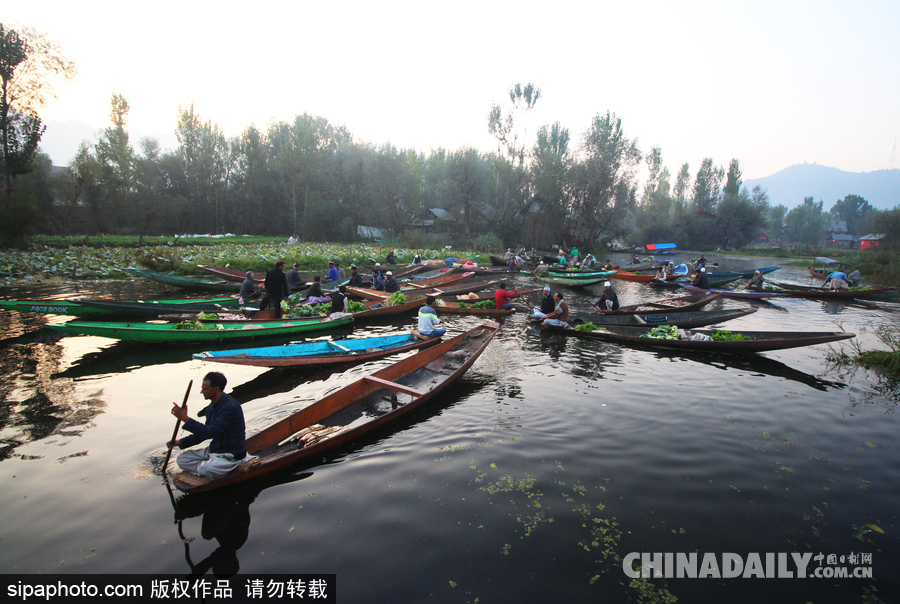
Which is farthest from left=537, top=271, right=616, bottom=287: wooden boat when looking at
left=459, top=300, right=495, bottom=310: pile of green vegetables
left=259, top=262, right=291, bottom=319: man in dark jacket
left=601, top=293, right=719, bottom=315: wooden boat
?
left=259, top=262, right=291, bottom=319: man in dark jacket

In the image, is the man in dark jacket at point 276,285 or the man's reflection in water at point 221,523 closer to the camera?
the man's reflection in water at point 221,523

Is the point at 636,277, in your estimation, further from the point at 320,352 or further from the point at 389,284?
the point at 320,352

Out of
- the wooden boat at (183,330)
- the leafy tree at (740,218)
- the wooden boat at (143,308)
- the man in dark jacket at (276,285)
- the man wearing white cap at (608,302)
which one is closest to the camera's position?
the wooden boat at (183,330)

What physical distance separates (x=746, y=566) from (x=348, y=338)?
10.9m

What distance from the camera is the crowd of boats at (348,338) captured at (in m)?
6.34

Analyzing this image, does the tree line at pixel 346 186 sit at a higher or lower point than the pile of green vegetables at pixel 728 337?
higher

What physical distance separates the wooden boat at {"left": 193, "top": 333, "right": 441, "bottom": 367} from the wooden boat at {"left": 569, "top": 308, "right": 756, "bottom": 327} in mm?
6359

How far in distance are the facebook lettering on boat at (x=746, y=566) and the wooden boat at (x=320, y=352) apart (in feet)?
23.2

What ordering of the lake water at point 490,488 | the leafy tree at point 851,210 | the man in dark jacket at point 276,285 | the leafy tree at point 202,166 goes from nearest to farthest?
the lake water at point 490,488 → the man in dark jacket at point 276,285 → the leafy tree at point 202,166 → the leafy tree at point 851,210

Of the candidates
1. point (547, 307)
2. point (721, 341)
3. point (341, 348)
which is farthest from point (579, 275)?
point (341, 348)

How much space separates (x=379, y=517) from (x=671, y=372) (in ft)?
27.9

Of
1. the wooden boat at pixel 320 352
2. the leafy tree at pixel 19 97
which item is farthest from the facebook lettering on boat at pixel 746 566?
the leafy tree at pixel 19 97

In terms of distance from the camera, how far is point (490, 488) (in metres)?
5.68

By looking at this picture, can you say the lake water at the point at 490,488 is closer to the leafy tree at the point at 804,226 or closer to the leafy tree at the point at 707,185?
the leafy tree at the point at 707,185
